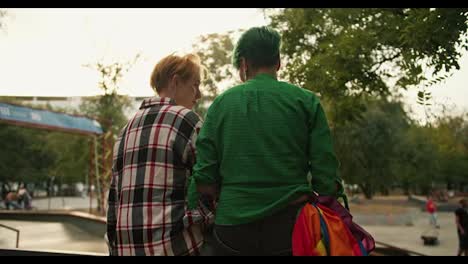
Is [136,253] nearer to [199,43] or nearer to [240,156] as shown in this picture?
[240,156]

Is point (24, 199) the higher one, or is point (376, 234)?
point (376, 234)

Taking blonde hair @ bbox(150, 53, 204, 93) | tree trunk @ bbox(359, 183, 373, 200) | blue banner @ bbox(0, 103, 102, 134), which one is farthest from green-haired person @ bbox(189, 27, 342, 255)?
tree trunk @ bbox(359, 183, 373, 200)

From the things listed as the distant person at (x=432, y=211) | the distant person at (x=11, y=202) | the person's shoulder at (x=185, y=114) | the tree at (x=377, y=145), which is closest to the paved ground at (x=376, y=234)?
the distant person at (x=432, y=211)

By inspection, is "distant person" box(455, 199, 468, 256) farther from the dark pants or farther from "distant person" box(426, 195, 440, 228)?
the dark pants

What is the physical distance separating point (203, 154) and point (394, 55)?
495 cm

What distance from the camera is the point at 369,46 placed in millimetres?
6117

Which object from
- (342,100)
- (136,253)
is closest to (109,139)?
(342,100)

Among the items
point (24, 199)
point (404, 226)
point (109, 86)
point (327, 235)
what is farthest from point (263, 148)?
point (24, 199)

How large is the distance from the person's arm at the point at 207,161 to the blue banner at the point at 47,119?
58.5ft

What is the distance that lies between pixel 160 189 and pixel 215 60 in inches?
815

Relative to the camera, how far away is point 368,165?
28469 millimetres

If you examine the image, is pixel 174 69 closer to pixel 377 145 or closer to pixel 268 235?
pixel 268 235

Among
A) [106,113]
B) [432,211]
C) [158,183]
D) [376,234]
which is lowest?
[376,234]

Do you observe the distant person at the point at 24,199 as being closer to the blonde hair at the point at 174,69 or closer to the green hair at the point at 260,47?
the blonde hair at the point at 174,69
